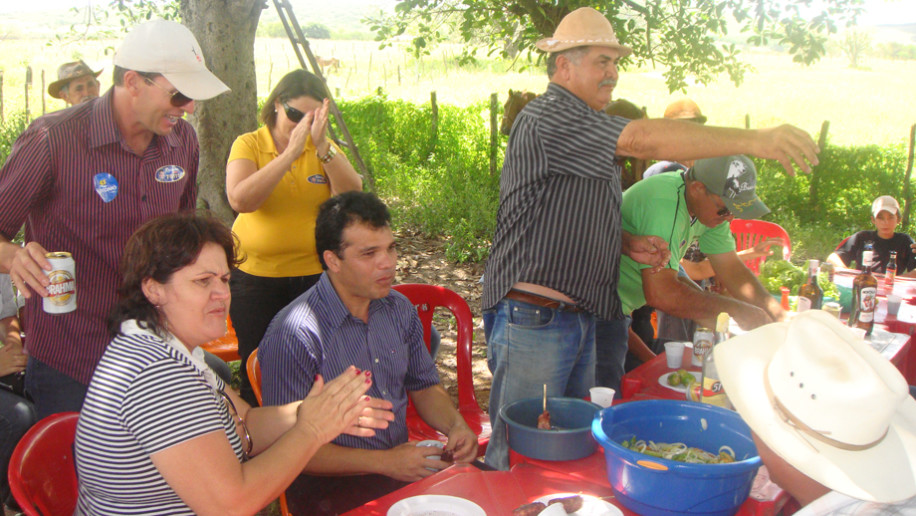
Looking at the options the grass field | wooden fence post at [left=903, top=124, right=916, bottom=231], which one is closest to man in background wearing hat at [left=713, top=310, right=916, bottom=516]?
the grass field

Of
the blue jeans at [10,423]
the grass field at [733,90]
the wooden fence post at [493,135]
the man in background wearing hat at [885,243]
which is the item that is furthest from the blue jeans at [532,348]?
the wooden fence post at [493,135]

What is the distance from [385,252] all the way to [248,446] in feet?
2.65

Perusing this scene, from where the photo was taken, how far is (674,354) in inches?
112

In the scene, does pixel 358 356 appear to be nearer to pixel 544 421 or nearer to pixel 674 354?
pixel 544 421

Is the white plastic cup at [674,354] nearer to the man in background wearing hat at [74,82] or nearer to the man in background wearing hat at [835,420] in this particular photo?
the man in background wearing hat at [835,420]

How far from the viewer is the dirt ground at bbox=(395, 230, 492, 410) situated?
526 cm

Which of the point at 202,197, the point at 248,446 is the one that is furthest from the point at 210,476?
the point at 202,197

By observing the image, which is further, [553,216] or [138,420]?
[553,216]

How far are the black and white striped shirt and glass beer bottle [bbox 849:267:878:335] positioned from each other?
2.95 metres

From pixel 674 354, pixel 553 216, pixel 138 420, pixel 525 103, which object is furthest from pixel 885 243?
pixel 138 420

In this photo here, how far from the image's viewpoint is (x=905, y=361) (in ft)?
11.7

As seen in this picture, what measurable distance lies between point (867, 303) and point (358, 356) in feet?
7.94

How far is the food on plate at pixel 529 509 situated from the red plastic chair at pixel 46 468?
1193 mm

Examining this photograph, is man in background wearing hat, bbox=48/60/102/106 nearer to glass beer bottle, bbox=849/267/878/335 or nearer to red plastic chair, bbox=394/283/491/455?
red plastic chair, bbox=394/283/491/455
